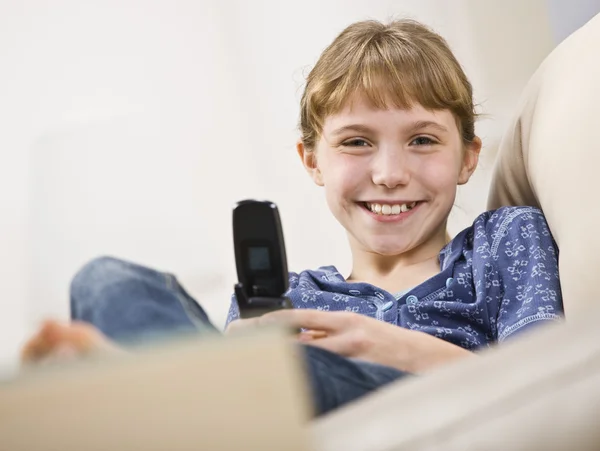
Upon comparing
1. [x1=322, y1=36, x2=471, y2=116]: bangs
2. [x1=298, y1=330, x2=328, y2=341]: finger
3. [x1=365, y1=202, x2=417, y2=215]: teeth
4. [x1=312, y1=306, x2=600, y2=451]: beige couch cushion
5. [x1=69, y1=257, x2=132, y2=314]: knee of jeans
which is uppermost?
[x1=322, y1=36, x2=471, y2=116]: bangs

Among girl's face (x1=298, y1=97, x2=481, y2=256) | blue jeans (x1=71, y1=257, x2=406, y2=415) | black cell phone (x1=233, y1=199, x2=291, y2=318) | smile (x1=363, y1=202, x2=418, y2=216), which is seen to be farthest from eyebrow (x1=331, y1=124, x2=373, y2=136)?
Answer: blue jeans (x1=71, y1=257, x2=406, y2=415)

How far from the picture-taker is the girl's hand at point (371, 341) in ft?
→ 2.88

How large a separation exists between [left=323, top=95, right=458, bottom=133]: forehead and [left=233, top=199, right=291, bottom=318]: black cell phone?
0.33m

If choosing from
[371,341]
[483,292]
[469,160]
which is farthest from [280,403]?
[469,160]

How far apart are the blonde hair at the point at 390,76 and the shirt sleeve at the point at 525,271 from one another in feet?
0.65

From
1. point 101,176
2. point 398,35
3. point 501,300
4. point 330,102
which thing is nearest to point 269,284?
point 501,300

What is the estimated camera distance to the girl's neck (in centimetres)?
127

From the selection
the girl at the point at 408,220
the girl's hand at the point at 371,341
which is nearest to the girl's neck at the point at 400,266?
the girl at the point at 408,220

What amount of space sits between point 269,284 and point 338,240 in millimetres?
990

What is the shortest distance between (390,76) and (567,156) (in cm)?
31

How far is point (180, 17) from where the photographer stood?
2.05m

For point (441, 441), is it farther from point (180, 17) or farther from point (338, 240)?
point (180, 17)

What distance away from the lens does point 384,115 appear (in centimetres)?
124

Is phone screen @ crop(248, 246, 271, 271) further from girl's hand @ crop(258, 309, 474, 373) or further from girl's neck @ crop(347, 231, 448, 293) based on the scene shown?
girl's neck @ crop(347, 231, 448, 293)
